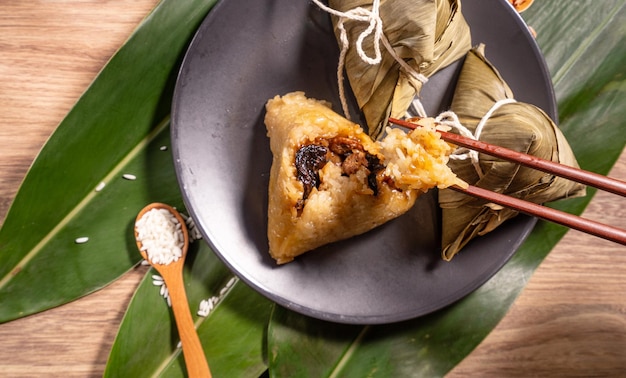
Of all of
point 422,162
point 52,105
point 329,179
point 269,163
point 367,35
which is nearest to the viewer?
point 422,162

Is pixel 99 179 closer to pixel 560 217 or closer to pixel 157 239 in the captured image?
pixel 157 239

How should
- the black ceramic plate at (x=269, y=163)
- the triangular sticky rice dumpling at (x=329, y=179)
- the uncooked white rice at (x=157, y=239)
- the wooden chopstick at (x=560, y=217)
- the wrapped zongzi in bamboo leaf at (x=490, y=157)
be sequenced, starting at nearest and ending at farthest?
the wooden chopstick at (x=560, y=217), the triangular sticky rice dumpling at (x=329, y=179), the wrapped zongzi in bamboo leaf at (x=490, y=157), the black ceramic plate at (x=269, y=163), the uncooked white rice at (x=157, y=239)

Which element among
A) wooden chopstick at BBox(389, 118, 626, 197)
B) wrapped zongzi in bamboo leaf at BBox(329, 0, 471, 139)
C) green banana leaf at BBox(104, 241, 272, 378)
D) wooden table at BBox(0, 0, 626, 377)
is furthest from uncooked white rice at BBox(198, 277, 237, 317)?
wooden chopstick at BBox(389, 118, 626, 197)

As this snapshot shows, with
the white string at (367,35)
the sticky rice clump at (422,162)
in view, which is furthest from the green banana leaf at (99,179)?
the sticky rice clump at (422,162)

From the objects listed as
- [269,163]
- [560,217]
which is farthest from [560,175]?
[269,163]

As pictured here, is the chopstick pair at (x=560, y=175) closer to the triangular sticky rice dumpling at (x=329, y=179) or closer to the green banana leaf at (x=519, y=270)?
the triangular sticky rice dumpling at (x=329, y=179)

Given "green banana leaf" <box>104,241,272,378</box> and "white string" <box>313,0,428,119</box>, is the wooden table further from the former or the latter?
"white string" <box>313,0,428,119</box>

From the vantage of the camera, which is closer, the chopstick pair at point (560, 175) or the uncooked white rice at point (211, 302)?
the chopstick pair at point (560, 175)
